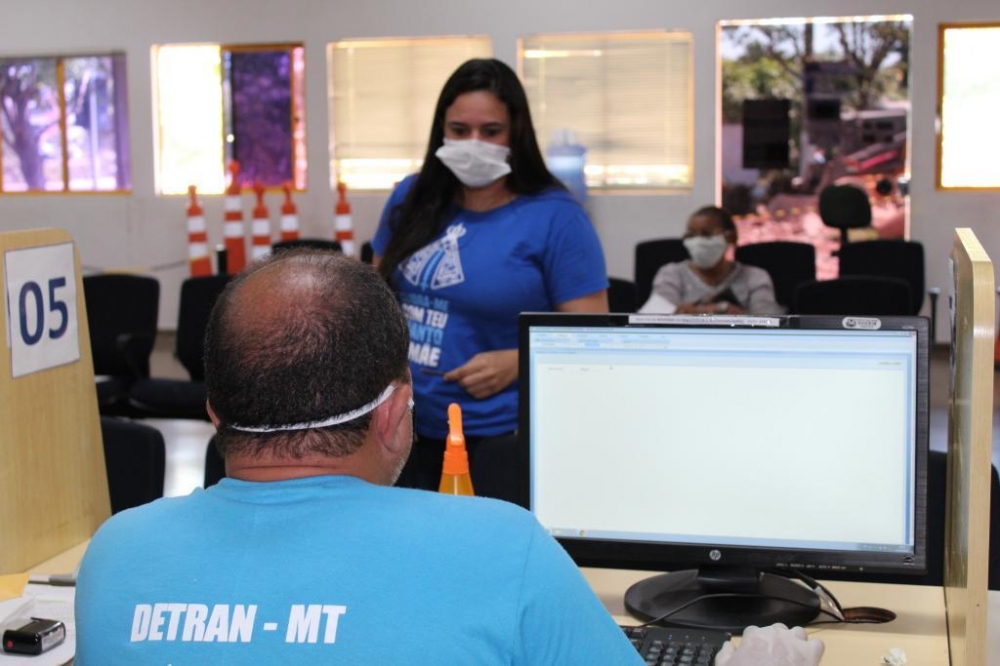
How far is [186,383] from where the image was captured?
583 cm

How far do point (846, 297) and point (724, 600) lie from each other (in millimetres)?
3629

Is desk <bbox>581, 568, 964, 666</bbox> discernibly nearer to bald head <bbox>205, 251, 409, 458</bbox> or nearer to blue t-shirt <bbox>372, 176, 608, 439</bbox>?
blue t-shirt <bbox>372, 176, 608, 439</bbox>

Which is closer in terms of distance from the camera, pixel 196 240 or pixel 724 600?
pixel 724 600

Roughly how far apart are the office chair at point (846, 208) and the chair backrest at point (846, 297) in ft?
9.12

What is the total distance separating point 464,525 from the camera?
1128 mm

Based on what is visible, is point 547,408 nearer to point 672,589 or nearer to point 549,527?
point 549,527

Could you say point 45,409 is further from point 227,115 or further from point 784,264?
point 227,115

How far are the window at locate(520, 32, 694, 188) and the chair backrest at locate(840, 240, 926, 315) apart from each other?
2.15m

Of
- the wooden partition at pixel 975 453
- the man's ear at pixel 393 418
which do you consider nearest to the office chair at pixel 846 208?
the wooden partition at pixel 975 453

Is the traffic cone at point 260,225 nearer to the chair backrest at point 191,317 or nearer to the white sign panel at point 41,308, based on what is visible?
the chair backrest at point 191,317

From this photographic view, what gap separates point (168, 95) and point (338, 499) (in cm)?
905

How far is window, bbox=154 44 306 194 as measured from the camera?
9.45 meters

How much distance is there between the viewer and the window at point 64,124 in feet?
31.8

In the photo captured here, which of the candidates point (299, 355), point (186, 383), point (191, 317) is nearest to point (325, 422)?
point (299, 355)
